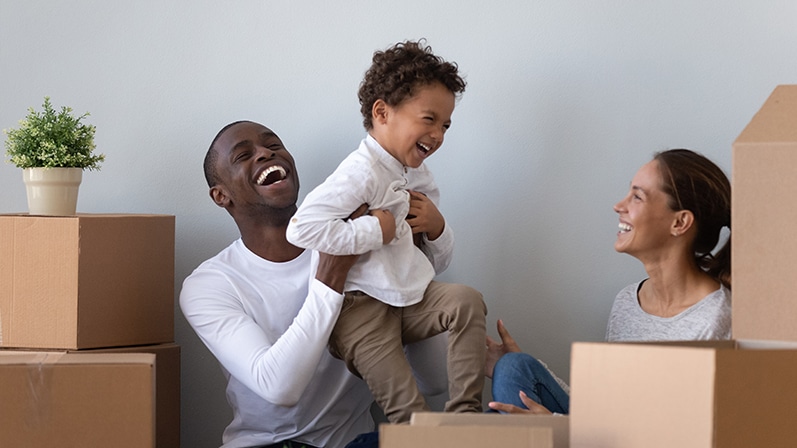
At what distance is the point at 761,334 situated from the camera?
1.25 metres

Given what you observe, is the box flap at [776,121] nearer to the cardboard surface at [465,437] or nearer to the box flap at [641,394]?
the box flap at [641,394]

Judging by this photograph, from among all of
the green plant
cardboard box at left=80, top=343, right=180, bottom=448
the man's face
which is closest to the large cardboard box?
the man's face

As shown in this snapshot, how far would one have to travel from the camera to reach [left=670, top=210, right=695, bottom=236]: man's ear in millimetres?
1940

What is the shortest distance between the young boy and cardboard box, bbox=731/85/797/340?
0.72 m

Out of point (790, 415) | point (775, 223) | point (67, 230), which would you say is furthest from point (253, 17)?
point (790, 415)

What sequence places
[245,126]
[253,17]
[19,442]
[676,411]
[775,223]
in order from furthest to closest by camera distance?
[253,17] → [245,126] → [19,442] → [775,223] → [676,411]

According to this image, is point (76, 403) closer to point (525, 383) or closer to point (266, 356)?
point (266, 356)

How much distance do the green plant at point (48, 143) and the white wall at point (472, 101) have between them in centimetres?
32

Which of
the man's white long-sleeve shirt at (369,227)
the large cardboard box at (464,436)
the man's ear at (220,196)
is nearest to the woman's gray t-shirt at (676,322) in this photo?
the man's white long-sleeve shirt at (369,227)

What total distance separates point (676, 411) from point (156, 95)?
177 centimetres

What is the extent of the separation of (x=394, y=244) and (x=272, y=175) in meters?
0.39

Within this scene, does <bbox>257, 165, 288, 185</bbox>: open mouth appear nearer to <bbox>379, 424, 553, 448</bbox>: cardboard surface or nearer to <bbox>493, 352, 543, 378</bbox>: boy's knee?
<bbox>493, 352, 543, 378</bbox>: boy's knee

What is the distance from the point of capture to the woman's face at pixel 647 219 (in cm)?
194

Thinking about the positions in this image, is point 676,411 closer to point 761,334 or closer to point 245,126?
point 761,334
